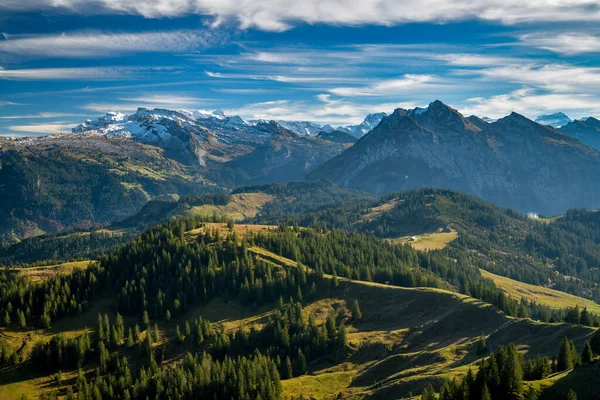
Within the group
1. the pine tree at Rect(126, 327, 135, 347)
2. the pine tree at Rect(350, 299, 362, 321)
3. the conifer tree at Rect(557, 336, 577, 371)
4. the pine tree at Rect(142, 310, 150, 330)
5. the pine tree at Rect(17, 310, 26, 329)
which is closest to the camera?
the conifer tree at Rect(557, 336, 577, 371)

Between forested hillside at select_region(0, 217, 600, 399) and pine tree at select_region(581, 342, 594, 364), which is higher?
pine tree at select_region(581, 342, 594, 364)

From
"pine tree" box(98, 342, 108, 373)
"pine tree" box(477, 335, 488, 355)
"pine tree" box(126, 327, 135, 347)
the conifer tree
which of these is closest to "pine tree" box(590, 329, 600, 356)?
the conifer tree

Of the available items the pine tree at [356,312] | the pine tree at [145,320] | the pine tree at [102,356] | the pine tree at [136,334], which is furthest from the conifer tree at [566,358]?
the pine tree at [145,320]

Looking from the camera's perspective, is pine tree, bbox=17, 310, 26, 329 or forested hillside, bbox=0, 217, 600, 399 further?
pine tree, bbox=17, 310, 26, 329

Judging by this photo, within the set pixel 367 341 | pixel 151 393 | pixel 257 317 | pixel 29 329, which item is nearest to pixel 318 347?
pixel 367 341

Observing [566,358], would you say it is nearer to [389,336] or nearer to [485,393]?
[485,393]

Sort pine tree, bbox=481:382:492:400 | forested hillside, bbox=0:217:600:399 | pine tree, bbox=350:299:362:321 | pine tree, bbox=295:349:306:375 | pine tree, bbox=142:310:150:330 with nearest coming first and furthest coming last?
pine tree, bbox=481:382:492:400 < forested hillside, bbox=0:217:600:399 < pine tree, bbox=295:349:306:375 < pine tree, bbox=350:299:362:321 < pine tree, bbox=142:310:150:330

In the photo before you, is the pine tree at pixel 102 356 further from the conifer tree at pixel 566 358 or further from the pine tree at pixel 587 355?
the pine tree at pixel 587 355

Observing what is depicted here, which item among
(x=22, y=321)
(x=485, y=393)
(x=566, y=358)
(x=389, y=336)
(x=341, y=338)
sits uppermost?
(x=485, y=393)

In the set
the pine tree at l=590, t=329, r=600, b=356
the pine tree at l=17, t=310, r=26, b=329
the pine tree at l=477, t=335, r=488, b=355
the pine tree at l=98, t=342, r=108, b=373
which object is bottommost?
the pine tree at l=98, t=342, r=108, b=373

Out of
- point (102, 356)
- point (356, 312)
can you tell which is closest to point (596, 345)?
point (356, 312)

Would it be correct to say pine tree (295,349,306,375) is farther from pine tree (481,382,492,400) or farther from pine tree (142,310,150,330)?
pine tree (481,382,492,400)

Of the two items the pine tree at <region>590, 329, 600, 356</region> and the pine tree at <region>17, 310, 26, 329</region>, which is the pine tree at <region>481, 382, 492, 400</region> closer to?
the pine tree at <region>590, 329, 600, 356</region>
